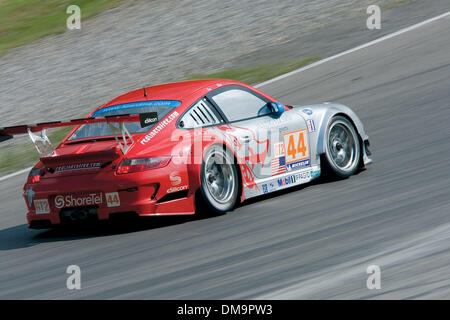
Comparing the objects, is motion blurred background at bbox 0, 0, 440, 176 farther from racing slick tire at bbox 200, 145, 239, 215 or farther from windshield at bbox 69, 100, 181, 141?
racing slick tire at bbox 200, 145, 239, 215

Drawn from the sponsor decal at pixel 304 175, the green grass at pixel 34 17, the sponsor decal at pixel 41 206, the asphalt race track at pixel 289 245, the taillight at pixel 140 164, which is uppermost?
the green grass at pixel 34 17

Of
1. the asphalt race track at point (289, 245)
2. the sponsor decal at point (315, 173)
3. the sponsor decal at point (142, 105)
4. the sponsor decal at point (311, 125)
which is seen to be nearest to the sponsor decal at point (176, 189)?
the asphalt race track at point (289, 245)

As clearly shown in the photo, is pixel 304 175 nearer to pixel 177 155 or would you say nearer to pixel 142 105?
pixel 177 155

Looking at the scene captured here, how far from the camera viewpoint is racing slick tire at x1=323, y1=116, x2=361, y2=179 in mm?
9062

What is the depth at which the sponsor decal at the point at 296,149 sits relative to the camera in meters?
8.71

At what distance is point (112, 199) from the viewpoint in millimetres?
7562

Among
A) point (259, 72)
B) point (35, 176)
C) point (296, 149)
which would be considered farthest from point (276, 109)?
point (259, 72)

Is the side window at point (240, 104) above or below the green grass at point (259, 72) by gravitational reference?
below

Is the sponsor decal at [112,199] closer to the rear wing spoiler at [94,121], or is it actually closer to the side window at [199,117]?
the rear wing spoiler at [94,121]

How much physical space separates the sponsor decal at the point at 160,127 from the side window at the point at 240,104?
0.63 meters

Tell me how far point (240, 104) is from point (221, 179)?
97 centimetres

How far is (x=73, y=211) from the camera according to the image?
7688 mm

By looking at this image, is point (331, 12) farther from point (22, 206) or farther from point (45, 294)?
point (45, 294)

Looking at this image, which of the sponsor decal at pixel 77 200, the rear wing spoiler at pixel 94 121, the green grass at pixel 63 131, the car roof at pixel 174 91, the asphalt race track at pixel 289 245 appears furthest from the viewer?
the green grass at pixel 63 131
